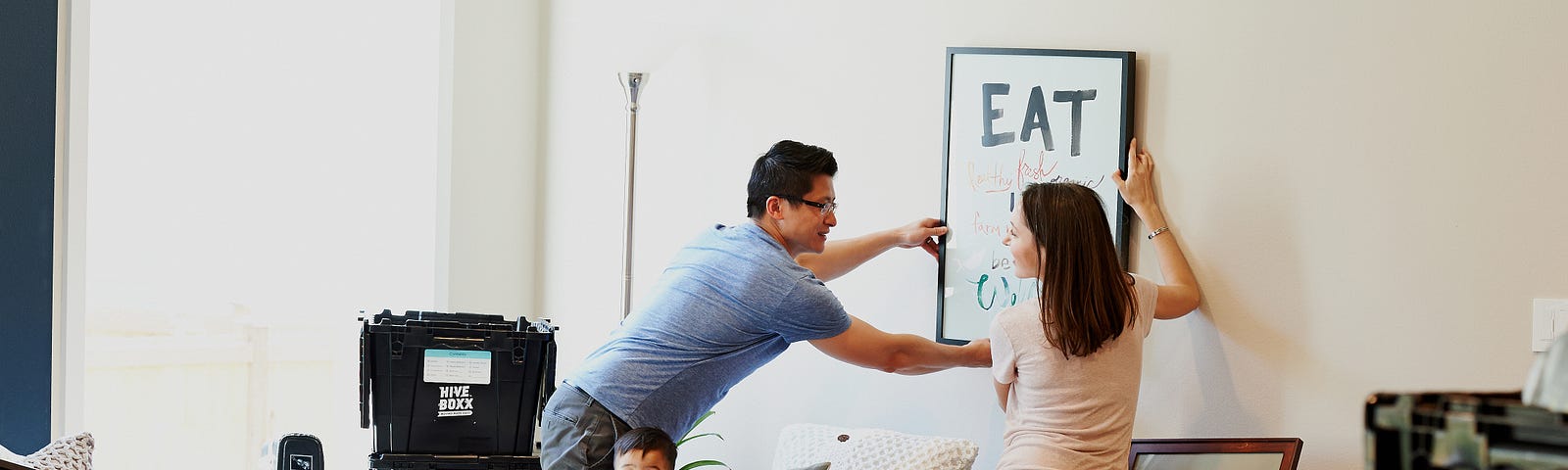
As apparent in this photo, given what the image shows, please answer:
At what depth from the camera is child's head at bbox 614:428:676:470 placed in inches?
90.7

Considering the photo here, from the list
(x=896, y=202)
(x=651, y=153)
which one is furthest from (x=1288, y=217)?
(x=651, y=153)

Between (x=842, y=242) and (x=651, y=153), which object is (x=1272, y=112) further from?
(x=651, y=153)

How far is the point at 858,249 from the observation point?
2.86 meters

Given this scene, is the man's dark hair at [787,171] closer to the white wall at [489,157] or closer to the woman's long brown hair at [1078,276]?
the woman's long brown hair at [1078,276]

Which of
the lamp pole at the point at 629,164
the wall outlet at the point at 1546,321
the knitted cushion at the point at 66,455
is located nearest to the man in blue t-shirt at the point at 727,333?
the lamp pole at the point at 629,164

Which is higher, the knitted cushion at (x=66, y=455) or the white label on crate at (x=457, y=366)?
the white label on crate at (x=457, y=366)

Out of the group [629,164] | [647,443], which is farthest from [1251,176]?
[629,164]

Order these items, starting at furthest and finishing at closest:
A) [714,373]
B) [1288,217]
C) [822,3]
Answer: [822,3]
[714,373]
[1288,217]

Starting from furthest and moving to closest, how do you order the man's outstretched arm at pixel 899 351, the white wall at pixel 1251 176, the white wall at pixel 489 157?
the white wall at pixel 489 157 < the man's outstretched arm at pixel 899 351 < the white wall at pixel 1251 176

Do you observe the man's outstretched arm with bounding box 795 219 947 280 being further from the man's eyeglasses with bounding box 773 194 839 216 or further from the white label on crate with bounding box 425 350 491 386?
the white label on crate with bounding box 425 350 491 386

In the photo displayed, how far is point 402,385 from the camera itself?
2584 mm

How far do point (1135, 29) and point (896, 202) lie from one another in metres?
0.70

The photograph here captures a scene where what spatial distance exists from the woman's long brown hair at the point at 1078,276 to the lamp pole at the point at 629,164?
137cm

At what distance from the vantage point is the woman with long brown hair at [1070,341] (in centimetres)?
221
